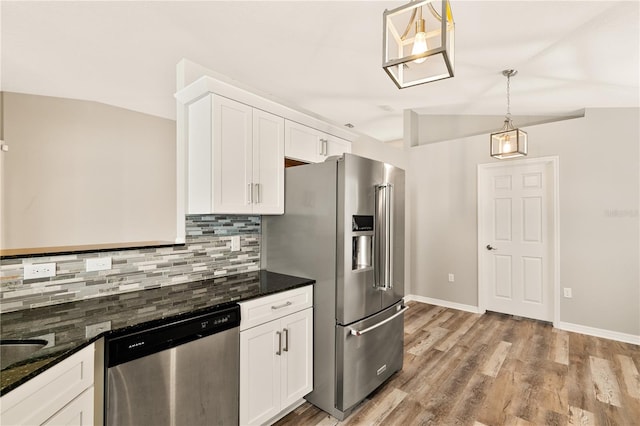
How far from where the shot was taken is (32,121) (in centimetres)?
333

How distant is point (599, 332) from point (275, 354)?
3.93 m

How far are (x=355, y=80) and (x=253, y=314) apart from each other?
2.78m

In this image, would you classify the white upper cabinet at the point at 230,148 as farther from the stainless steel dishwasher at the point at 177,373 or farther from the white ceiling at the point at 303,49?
the stainless steel dishwasher at the point at 177,373

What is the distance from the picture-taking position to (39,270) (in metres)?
1.62

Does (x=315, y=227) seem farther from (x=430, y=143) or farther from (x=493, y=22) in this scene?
(x=430, y=143)

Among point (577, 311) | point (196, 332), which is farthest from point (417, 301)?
point (196, 332)

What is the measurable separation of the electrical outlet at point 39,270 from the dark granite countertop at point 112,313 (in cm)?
17

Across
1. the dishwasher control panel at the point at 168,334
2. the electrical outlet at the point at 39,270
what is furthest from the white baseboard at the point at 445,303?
the electrical outlet at the point at 39,270

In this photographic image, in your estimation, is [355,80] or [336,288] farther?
[355,80]

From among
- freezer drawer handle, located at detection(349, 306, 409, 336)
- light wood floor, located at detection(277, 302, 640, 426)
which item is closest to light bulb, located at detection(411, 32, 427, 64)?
freezer drawer handle, located at detection(349, 306, 409, 336)

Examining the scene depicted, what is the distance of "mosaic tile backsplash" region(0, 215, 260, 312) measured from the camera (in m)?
1.58

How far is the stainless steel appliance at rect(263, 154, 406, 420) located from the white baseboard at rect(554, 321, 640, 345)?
2.69m

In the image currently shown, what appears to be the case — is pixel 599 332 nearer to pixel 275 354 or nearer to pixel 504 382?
pixel 504 382

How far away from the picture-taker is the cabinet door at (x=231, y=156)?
78.7 inches
